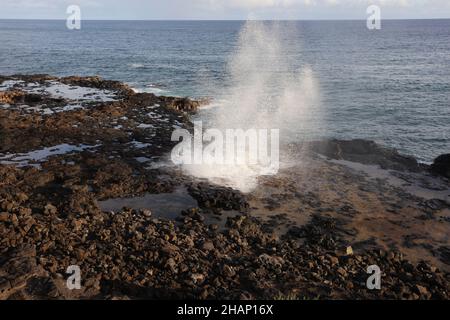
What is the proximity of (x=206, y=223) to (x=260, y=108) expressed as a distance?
2674 centimetres

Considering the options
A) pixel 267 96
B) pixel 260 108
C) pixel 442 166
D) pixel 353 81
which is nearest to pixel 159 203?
pixel 442 166

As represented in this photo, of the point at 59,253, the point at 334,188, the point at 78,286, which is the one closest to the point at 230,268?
the point at 78,286

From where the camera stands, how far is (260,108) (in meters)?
44.4

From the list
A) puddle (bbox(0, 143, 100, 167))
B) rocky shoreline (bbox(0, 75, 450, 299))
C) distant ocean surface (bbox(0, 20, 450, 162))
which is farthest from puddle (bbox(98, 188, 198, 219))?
distant ocean surface (bbox(0, 20, 450, 162))

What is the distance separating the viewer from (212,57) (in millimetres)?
97562

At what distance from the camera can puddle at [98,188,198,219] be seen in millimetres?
20422

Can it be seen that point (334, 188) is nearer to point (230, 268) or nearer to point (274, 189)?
point (274, 189)

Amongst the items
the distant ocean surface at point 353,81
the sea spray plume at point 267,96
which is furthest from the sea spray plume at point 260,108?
the distant ocean surface at point 353,81

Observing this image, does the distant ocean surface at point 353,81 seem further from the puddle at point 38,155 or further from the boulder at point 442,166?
the puddle at point 38,155

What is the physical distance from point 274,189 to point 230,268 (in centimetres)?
928

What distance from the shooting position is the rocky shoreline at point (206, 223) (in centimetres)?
1409

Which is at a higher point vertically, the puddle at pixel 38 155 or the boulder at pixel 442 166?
the puddle at pixel 38 155

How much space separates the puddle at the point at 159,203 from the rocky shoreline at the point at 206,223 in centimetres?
11

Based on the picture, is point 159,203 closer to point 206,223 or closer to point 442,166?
point 206,223
